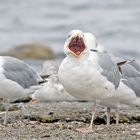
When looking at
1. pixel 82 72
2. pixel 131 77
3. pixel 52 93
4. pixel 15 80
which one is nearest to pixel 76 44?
pixel 82 72

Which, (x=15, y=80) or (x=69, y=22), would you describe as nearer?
(x=15, y=80)

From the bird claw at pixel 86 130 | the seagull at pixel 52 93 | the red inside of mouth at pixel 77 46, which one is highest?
the red inside of mouth at pixel 77 46

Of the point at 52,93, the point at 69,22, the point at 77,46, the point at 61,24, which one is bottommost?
the point at 52,93

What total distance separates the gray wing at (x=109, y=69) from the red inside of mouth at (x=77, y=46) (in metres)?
0.48

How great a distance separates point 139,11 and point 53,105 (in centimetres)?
2413

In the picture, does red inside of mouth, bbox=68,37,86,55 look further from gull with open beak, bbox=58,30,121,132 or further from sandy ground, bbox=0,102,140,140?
sandy ground, bbox=0,102,140,140

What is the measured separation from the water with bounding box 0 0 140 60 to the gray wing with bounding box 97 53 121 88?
15173mm

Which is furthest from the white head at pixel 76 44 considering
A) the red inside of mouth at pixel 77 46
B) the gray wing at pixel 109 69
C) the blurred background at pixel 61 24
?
the blurred background at pixel 61 24

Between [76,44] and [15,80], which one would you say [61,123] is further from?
[76,44]

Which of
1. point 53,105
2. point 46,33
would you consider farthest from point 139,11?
point 53,105

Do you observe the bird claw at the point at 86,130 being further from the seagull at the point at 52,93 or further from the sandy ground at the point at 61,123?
the seagull at the point at 52,93

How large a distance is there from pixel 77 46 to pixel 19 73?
2.18m

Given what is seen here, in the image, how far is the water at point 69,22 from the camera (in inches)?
1119

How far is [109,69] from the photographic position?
9.03 metres
